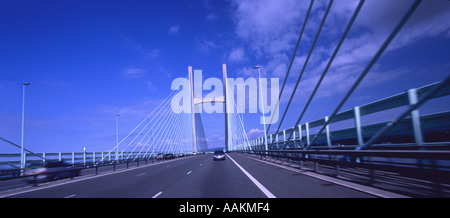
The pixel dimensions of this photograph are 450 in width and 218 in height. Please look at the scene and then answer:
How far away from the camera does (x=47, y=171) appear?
18.3 metres

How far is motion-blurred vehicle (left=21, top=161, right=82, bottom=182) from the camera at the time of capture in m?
17.3

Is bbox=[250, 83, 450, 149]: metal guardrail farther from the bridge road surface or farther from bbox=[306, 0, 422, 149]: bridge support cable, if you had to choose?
the bridge road surface

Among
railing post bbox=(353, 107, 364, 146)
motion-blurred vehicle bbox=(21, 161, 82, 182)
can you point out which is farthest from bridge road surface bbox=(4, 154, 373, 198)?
motion-blurred vehicle bbox=(21, 161, 82, 182)

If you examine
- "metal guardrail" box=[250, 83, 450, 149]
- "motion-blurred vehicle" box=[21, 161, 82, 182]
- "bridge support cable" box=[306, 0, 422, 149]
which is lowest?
"motion-blurred vehicle" box=[21, 161, 82, 182]

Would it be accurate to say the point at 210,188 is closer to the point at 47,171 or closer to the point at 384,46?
the point at 384,46

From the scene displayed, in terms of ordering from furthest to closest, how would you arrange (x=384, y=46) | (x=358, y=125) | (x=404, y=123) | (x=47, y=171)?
(x=47, y=171) < (x=358, y=125) < (x=404, y=123) < (x=384, y=46)

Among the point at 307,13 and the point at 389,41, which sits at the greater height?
the point at 307,13

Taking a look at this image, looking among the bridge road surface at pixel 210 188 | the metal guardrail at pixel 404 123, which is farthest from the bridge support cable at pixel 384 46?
the bridge road surface at pixel 210 188

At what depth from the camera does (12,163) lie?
86.9ft

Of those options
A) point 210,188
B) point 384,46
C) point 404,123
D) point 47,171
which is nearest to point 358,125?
point 404,123
